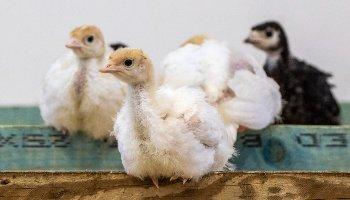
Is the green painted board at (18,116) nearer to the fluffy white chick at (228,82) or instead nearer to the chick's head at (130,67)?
the fluffy white chick at (228,82)

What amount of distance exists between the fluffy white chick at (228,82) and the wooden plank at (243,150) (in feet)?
0.27

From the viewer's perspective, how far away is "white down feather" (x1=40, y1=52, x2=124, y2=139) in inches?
104

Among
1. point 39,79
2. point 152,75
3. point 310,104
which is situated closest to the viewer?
point 152,75

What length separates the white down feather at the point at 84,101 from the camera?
2650 mm

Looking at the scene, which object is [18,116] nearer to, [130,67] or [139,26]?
[139,26]

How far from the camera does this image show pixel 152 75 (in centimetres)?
188

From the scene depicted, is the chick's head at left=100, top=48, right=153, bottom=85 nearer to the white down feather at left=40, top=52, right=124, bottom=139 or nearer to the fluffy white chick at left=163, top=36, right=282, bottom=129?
the fluffy white chick at left=163, top=36, right=282, bottom=129

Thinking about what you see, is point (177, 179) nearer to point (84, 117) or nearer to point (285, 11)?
point (84, 117)

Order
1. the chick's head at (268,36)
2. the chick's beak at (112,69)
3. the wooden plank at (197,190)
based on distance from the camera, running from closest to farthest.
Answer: the wooden plank at (197,190) < the chick's beak at (112,69) < the chick's head at (268,36)

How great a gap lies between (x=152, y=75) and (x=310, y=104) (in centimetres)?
156

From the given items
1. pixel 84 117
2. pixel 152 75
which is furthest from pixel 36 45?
pixel 152 75

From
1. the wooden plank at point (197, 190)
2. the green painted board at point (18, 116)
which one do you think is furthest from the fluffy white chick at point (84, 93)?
the wooden plank at point (197, 190)

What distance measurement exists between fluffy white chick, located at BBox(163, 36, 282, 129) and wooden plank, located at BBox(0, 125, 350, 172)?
0.27 ft

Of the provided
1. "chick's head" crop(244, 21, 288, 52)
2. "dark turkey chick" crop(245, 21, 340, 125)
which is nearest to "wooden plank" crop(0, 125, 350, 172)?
"dark turkey chick" crop(245, 21, 340, 125)
